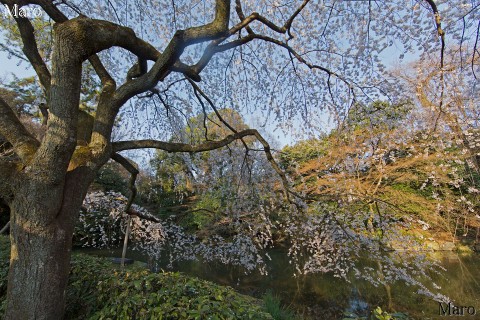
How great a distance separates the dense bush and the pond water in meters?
4.30

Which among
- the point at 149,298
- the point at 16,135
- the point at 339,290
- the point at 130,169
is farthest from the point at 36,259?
the point at 339,290

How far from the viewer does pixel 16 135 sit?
2279mm

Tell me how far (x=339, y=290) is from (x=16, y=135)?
23.1ft

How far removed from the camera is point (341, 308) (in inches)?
222

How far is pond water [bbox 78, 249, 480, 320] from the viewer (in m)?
5.53

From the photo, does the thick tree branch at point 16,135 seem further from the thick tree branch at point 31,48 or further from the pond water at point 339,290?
the pond water at point 339,290

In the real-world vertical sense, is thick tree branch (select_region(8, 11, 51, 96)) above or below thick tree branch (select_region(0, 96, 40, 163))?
above

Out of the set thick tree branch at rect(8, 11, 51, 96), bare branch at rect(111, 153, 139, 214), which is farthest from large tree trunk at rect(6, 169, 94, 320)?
thick tree branch at rect(8, 11, 51, 96)

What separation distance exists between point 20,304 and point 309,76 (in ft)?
13.8

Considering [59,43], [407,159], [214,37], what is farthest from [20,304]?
[407,159]

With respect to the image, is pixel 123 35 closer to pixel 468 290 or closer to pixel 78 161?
pixel 78 161

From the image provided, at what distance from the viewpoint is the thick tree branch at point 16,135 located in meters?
2.21

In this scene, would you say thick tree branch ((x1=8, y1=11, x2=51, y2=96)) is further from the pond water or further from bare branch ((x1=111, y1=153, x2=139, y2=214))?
the pond water

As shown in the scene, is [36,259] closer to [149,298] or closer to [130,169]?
[149,298]
